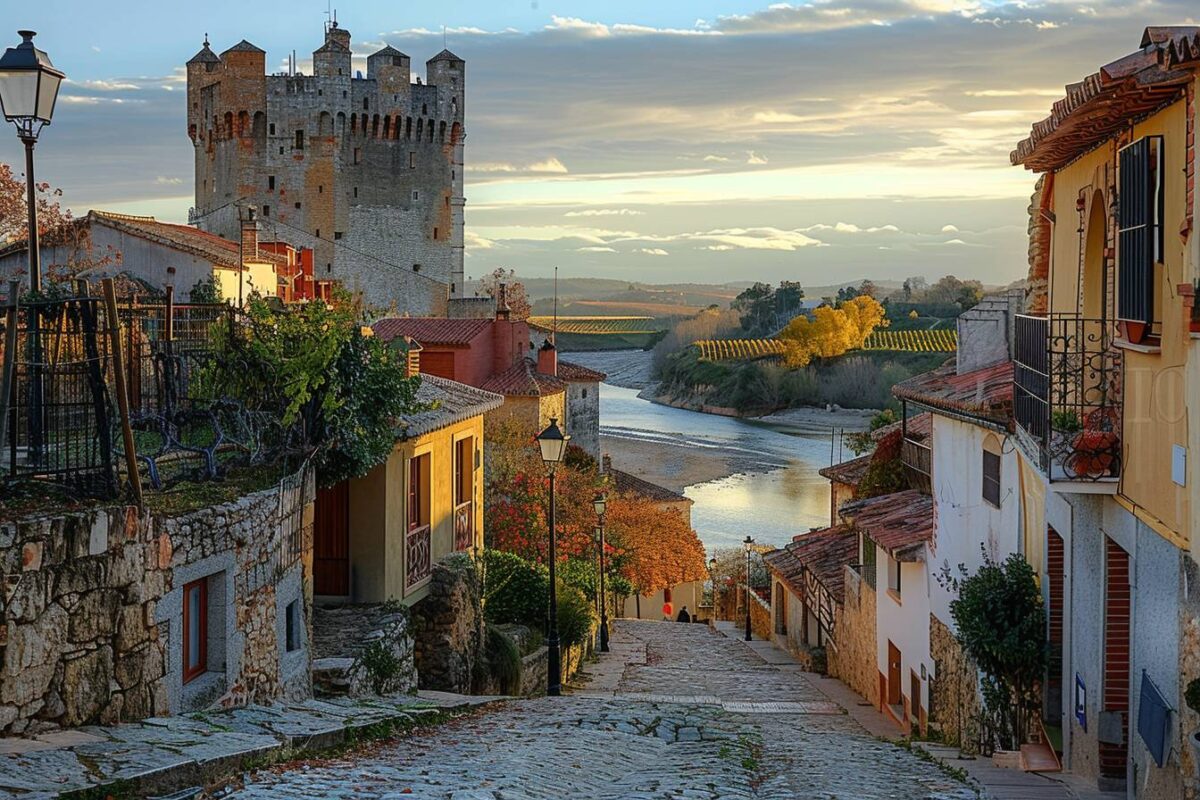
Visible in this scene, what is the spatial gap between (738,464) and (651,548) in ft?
109

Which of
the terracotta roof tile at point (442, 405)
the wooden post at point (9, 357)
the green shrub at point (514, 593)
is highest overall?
the wooden post at point (9, 357)

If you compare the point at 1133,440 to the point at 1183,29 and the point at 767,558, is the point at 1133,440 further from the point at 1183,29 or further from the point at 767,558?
the point at 767,558

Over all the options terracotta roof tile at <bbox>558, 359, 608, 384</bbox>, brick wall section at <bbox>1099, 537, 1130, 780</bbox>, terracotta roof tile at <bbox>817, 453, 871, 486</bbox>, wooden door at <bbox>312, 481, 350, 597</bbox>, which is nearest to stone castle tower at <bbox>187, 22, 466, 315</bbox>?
terracotta roof tile at <bbox>558, 359, 608, 384</bbox>

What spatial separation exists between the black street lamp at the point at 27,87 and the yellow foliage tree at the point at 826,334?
98172 mm

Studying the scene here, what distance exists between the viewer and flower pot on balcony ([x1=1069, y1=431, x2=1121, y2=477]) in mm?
9188

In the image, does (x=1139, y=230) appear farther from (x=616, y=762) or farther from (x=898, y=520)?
(x=898, y=520)

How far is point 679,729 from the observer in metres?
12.0

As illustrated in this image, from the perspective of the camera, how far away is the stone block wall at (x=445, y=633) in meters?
16.3

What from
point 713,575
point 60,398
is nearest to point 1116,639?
point 60,398

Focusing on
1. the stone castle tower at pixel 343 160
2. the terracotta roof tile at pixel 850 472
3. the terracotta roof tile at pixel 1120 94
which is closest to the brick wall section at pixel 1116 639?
the terracotta roof tile at pixel 1120 94

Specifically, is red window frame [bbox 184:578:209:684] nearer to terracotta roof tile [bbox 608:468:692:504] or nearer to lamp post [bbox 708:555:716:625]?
lamp post [bbox 708:555:716:625]

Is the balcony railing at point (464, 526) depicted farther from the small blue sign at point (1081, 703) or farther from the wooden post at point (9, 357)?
the wooden post at point (9, 357)

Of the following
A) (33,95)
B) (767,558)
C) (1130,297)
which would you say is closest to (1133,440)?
(1130,297)

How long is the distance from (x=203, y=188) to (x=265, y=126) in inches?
253
